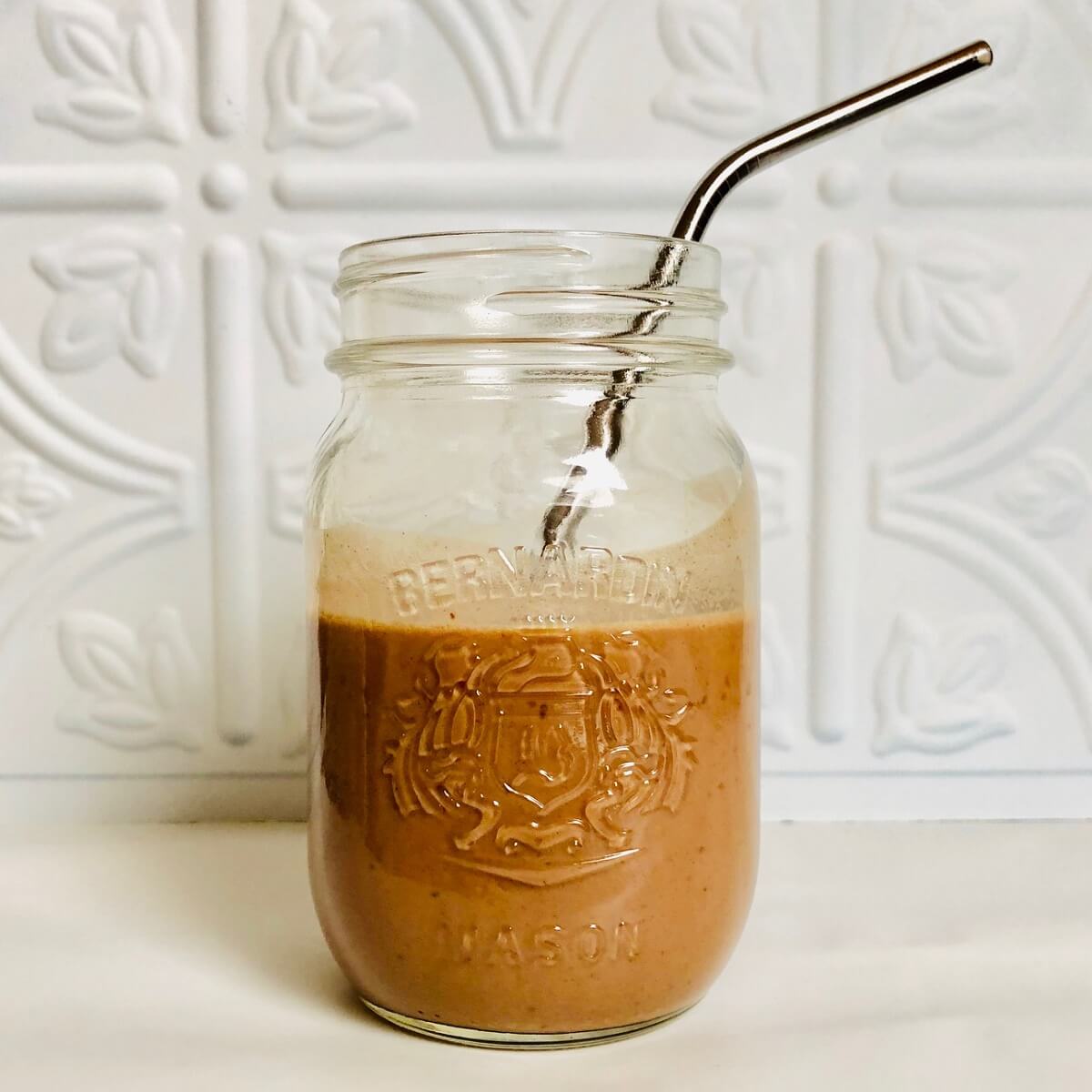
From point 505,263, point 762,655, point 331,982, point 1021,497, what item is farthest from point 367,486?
point 1021,497

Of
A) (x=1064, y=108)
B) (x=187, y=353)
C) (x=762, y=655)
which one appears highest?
(x=1064, y=108)

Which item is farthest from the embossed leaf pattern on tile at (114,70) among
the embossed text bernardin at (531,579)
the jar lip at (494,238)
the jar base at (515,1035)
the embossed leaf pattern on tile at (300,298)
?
the jar base at (515,1035)

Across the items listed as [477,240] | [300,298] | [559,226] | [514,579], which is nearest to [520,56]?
[559,226]

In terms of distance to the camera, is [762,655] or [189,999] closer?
[189,999]

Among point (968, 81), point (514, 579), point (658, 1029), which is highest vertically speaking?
point (968, 81)

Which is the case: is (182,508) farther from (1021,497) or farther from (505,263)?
(1021,497)

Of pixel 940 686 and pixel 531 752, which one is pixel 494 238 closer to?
pixel 531 752

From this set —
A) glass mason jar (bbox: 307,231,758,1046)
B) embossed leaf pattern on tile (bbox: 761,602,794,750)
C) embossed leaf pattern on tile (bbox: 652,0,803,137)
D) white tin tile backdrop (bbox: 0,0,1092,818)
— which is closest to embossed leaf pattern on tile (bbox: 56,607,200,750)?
white tin tile backdrop (bbox: 0,0,1092,818)
